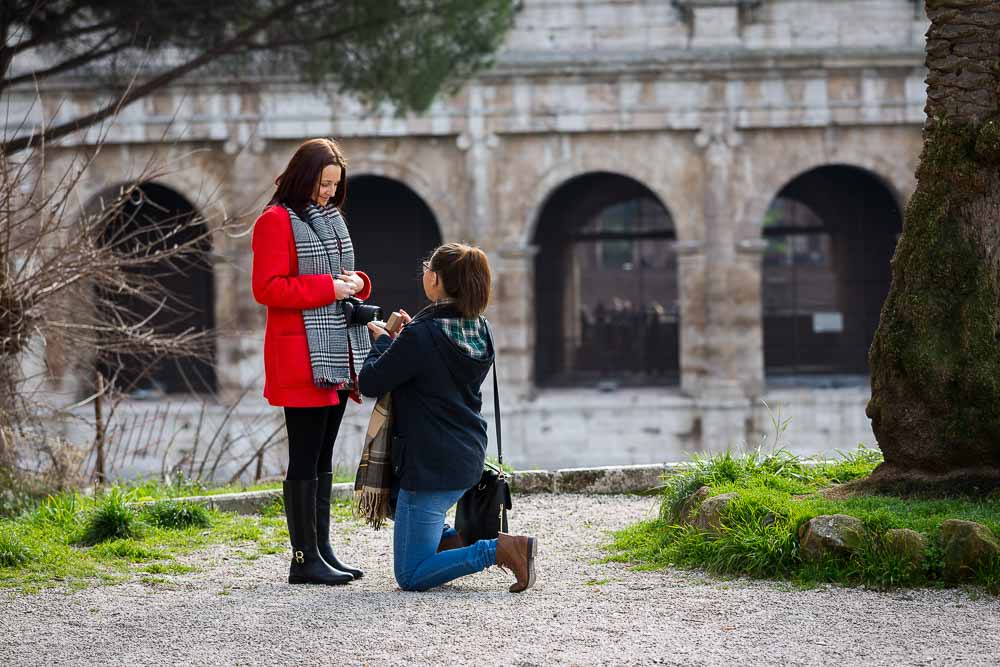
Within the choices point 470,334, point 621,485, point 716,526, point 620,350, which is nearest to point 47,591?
point 470,334

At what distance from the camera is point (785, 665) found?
12.2ft

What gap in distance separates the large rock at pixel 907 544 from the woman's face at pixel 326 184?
2.33 m

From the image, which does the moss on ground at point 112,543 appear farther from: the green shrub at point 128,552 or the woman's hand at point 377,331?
the woman's hand at point 377,331

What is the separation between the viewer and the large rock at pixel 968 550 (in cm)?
456

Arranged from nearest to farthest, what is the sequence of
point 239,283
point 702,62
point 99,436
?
point 99,436 → point 702,62 → point 239,283

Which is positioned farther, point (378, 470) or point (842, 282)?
point (842, 282)

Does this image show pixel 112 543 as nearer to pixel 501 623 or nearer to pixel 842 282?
pixel 501 623

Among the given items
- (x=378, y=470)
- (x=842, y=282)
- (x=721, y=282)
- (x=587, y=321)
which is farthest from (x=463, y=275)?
(x=587, y=321)

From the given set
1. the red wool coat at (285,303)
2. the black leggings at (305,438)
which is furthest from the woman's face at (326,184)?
the black leggings at (305,438)

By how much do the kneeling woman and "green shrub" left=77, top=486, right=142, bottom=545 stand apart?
1746 millimetres

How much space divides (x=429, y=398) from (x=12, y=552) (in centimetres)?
197

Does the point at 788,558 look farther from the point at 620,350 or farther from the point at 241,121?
the point at 620,350

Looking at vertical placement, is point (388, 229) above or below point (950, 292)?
above

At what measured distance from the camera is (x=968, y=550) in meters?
4.57
